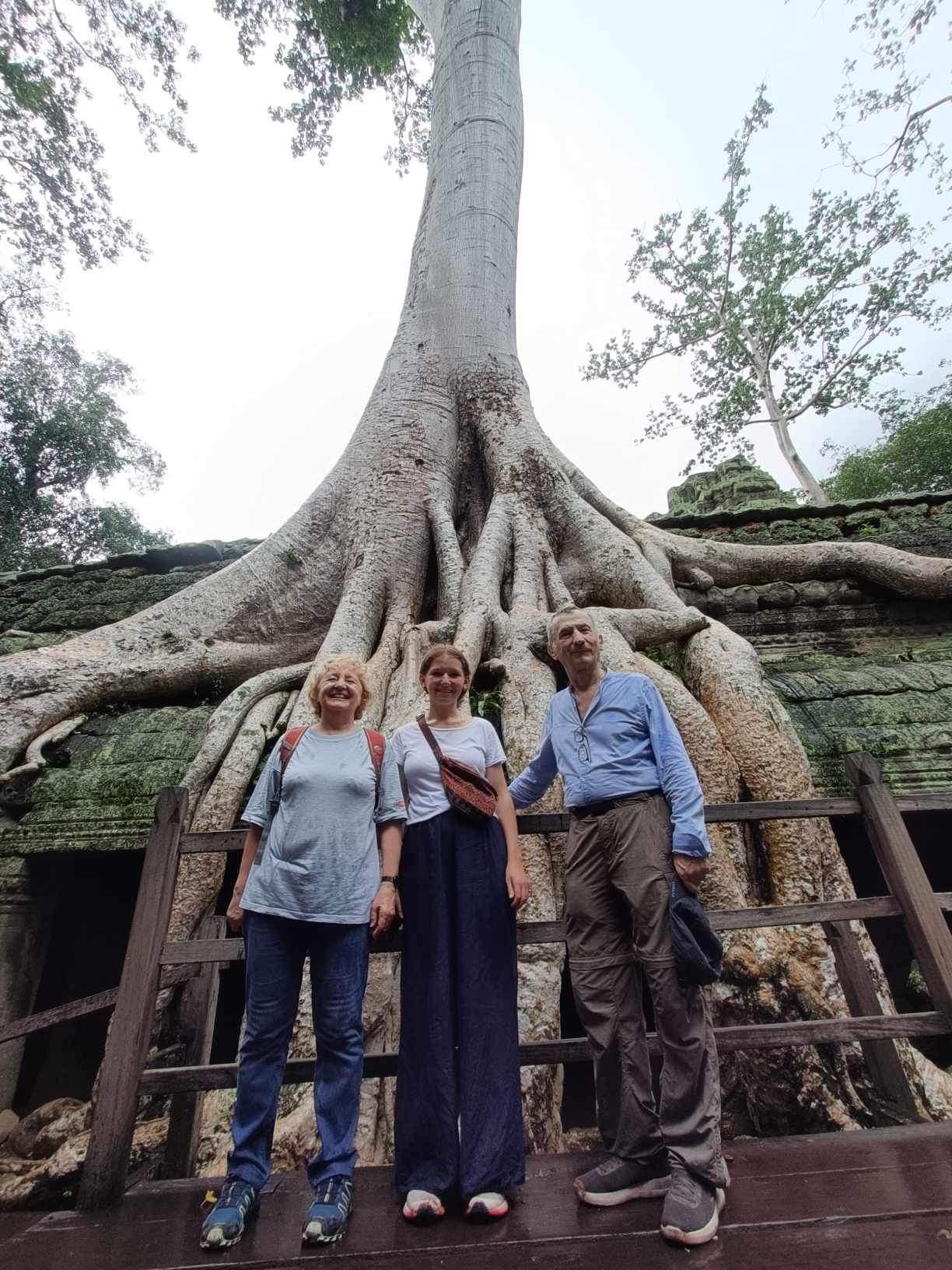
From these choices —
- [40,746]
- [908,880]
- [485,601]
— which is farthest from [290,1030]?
[40,746]

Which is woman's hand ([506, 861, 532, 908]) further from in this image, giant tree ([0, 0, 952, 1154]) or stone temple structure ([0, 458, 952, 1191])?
stone temple structure ([0, 458, 952, 1191])

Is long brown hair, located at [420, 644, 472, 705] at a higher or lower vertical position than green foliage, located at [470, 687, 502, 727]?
lower

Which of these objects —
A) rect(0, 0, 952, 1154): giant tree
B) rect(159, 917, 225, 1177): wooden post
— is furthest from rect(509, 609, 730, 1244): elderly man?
rect(159, 917, 225, 1177): wooden post

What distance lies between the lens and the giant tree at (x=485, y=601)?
1.97 m

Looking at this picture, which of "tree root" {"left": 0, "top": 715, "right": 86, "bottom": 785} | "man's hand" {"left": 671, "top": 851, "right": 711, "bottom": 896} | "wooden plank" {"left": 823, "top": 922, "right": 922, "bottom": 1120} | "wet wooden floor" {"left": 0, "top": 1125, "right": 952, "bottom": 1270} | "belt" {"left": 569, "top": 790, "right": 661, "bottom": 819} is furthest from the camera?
"tree root" {"left": 0, "top": 715, "right": 86, "bottom": 785}

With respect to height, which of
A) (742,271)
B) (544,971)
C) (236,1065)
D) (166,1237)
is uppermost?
(742,271)

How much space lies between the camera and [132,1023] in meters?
1.43

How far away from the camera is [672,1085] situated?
47.7 inches

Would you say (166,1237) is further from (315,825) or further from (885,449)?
(885,449)

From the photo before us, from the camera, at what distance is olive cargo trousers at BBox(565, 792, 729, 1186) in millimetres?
1189

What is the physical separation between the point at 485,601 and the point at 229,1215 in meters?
2.34

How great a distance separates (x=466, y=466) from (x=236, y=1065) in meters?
3.55

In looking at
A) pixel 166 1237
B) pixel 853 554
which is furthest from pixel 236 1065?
pixel 853 554

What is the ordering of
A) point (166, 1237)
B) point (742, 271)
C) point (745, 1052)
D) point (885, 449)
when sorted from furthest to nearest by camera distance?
point (885, 449)
point (742, 271)
point (745, 1052)
point (166, 1237)
